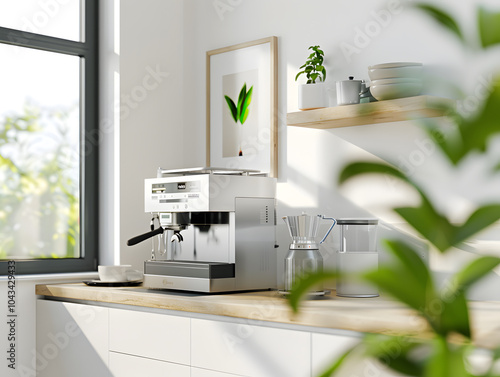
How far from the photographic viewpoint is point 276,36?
302cm

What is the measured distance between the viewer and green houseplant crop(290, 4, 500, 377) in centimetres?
31

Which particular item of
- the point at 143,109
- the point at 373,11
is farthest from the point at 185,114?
the point at 373,11

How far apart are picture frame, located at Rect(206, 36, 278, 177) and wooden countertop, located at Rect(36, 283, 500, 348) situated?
73cm

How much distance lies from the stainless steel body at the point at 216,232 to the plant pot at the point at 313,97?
0.33 metres

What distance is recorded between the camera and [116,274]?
2898 millimetres

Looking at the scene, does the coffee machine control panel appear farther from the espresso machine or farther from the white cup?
the white cup

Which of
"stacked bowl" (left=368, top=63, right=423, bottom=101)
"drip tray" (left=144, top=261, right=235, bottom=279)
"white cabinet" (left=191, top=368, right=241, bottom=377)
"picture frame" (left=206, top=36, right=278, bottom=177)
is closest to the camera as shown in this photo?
"white cabinet" (left=191, top=368, right=241, bottom=377)

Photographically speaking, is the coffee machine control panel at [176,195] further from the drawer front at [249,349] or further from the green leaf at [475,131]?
the green leaf at [475,131]

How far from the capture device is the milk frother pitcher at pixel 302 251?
2350mm

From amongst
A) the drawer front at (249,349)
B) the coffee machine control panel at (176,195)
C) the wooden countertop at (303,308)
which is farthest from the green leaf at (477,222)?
the coffee machine control panel at (176,195)

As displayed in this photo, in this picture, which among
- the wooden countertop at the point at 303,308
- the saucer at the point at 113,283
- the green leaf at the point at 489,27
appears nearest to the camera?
the green leaf at the point at 489,27

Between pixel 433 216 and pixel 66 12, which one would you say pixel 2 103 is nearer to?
pixel 66 12

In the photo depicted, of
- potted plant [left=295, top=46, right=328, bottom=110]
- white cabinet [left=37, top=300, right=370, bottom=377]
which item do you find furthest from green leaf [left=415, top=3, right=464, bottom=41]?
potted plant [left=295, top=46, right=328, bottom=110]

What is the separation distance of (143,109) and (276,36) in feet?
2.46
